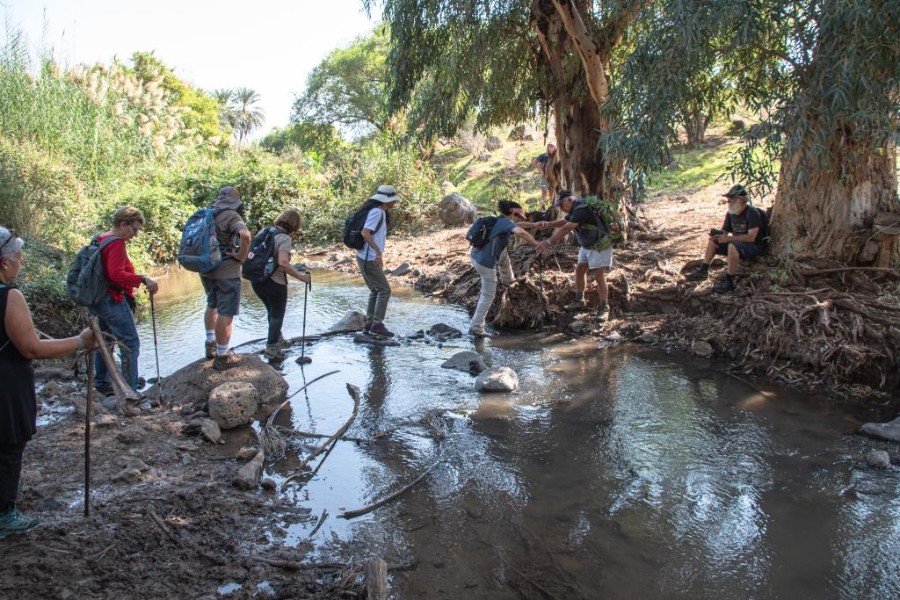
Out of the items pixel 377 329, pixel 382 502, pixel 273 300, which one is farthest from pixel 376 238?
pixel 382 502

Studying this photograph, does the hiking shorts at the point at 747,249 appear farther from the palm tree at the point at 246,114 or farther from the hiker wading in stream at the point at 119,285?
the palm tree at the point at 246,114

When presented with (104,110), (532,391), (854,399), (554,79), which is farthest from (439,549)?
(104,110)

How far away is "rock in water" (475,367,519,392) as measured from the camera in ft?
22.7

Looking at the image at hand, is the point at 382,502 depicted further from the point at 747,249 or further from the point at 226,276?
the point at 747,249

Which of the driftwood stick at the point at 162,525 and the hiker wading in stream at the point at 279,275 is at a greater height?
the hiker wading in stream at the point at 279,275

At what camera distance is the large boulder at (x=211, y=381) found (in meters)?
6.41

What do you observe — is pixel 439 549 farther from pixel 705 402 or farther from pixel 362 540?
pixel 705 402

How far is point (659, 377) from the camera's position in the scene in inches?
294

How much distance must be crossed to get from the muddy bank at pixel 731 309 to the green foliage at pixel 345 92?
2504cm

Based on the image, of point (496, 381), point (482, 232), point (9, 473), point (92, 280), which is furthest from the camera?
point (482, 232)

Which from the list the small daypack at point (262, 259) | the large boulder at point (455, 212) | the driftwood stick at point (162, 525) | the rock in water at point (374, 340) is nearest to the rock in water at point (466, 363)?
the rock in water at point (374, 340)

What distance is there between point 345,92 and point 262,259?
30.6m

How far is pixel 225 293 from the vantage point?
6590 mm

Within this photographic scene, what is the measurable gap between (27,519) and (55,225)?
9.73 metres
